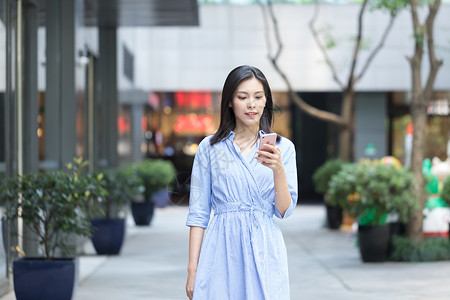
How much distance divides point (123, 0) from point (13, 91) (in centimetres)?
446

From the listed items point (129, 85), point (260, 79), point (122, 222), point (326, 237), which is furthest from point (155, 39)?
point (260, 79)

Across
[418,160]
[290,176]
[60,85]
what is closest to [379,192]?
[418,160]

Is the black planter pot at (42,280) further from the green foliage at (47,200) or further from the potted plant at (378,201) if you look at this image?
the potted plant at (378,201)

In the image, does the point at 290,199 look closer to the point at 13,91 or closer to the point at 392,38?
the point at 13,91

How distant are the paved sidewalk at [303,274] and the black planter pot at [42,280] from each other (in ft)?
4.06

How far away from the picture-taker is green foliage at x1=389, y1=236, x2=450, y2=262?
11.5 metres

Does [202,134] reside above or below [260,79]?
below

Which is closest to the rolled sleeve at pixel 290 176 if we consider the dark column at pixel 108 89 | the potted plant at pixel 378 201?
the potted plant at pixel 378 201

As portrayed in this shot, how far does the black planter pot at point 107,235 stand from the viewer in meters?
12.7

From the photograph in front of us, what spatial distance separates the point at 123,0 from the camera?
1341cm

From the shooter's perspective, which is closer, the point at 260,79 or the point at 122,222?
the point at 260,79

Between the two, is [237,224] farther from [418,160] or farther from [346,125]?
[346,125]

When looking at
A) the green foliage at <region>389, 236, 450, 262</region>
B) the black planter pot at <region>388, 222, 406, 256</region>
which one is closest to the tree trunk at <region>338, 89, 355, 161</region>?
the black planter pot at <region>388, 222, 406, 256</region>

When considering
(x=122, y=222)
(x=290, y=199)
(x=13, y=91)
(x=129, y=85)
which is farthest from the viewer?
(x=129, y=85)
